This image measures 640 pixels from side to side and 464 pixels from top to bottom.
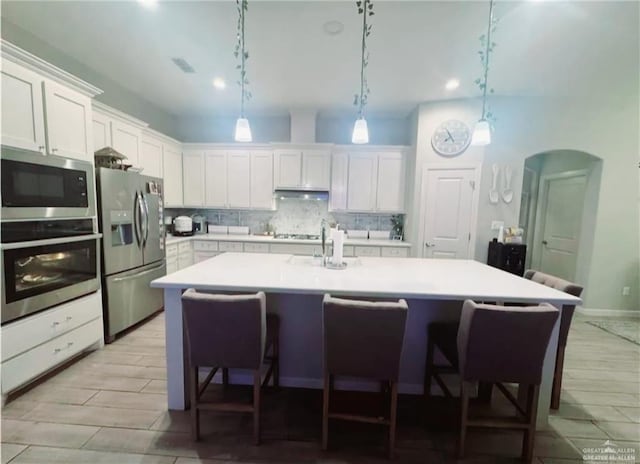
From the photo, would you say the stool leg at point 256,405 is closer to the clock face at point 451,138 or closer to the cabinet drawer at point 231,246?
the cabinet drawer at point 231,246

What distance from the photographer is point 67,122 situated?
7.55 ft

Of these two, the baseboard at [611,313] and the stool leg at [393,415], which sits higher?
the stool leg at [393,415]

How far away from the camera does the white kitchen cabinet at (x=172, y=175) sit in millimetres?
4289

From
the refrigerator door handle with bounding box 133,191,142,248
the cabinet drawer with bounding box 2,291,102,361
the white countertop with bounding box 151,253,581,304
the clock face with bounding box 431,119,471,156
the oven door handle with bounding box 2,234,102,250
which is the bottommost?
the cabinet drawer with bounding box 2,291,102,361

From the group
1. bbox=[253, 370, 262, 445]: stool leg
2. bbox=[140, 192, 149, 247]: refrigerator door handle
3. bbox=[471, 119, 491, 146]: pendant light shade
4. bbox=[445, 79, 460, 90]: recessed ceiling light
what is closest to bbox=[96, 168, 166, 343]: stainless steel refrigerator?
bbox=[140, 192, 149, 247]: refrigerator door handle

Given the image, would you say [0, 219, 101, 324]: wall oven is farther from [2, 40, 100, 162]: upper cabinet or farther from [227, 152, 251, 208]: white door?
[227, 152, 251, 208]: white door

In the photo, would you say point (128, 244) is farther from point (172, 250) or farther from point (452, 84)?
point (452, 84)

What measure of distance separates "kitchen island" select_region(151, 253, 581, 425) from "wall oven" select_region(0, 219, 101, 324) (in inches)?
42.1

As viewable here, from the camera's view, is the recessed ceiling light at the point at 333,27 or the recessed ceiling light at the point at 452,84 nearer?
the recessed ceiling light at the point at 333,27

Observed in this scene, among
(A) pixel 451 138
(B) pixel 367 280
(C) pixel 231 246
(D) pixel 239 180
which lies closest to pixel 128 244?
(C) pixel 231 246

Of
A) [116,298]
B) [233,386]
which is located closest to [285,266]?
[233,386]

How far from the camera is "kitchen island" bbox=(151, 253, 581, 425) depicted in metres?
1.70

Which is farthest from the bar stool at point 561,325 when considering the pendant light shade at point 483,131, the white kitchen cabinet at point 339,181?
the white kitchen cabinet at point 339,181

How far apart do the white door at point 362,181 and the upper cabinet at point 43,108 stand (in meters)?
A: 3.33
